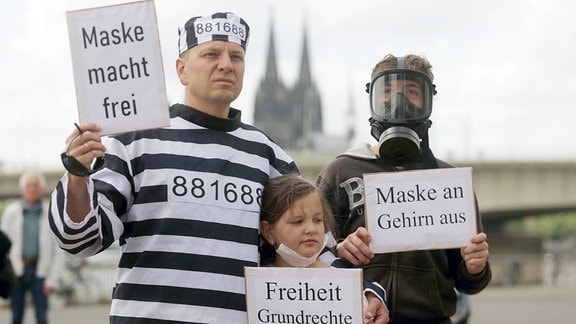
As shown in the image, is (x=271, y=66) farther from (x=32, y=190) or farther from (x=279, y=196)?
(x=279, y=196)

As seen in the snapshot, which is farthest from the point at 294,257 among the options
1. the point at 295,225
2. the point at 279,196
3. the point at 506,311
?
the point at 506,311

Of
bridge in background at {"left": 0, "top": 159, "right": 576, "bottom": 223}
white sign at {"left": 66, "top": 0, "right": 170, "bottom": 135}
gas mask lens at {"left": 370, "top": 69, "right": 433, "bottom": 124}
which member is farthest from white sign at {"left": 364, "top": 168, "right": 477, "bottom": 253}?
bridge in background at {"left": 0, "top": 159, "right": 576, "bottom": 223}

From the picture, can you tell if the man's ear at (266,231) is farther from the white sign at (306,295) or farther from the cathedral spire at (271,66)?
the cathedral spire at (271,66)

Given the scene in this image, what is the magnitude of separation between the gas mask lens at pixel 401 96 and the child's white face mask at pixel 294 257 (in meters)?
0.70

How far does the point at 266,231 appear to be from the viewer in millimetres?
3625

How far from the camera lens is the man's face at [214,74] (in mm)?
3477

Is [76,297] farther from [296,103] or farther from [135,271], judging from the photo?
[296,103]

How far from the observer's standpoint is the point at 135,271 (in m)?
3.39

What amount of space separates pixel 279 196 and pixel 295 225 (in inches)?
4.6

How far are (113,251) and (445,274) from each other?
25.4 meters

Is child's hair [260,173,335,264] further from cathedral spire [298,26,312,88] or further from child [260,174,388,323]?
cathedral spire [298,26,312,88]

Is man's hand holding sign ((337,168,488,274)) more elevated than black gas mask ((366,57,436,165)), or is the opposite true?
black gas mask ((366,57,436,165))

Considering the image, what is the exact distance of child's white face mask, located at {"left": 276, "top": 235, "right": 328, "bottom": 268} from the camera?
3574mm

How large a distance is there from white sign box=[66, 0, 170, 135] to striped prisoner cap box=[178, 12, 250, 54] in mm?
203
